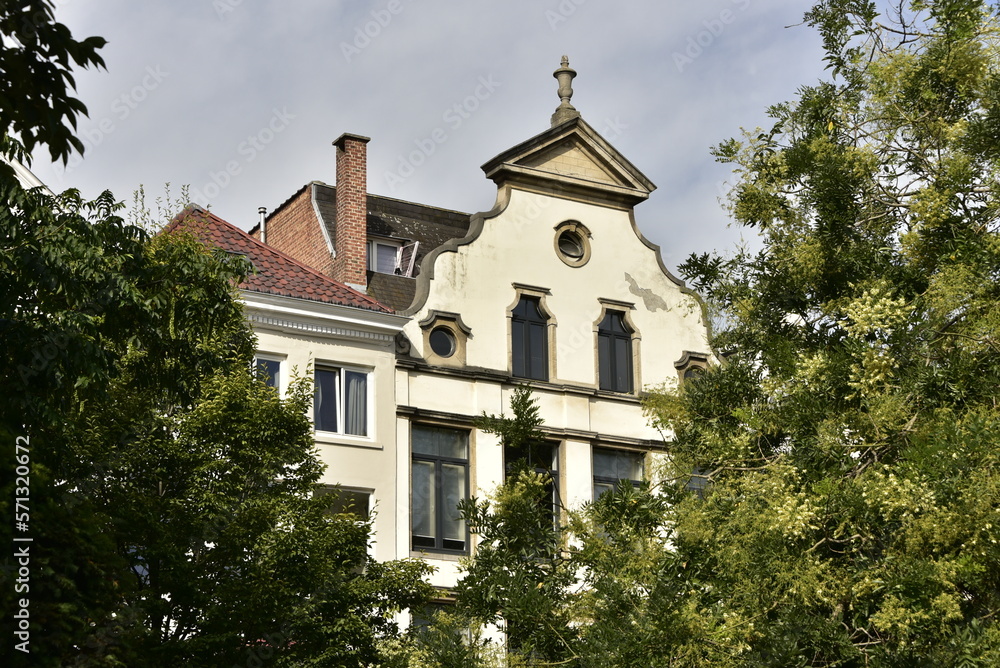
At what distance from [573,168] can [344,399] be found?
8.10 metres

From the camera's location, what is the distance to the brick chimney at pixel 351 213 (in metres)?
30.4

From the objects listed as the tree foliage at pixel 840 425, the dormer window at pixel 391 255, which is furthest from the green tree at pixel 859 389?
the dormer window at pixel 391 255

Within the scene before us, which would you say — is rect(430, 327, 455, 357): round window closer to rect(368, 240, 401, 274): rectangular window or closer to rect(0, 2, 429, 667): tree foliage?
rect(368, 240, 401, 274): rectangular window

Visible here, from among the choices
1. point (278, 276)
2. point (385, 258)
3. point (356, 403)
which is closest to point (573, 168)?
point (385, 258)

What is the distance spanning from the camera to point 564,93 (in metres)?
33.3

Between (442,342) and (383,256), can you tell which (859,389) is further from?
(383,256)

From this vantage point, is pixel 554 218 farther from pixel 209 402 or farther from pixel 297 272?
pixel 209 402

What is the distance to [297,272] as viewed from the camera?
2872cm

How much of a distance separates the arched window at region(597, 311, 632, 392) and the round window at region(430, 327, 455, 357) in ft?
11.3

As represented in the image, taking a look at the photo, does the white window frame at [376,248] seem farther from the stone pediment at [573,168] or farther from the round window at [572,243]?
the round window at [572,243]

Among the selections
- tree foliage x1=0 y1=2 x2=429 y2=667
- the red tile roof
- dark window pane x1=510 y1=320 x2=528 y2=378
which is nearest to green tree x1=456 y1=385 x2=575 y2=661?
tree foliage x1=0 y1=2 x2=429 y2=667

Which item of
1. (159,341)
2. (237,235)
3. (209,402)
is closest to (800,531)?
(159,341)

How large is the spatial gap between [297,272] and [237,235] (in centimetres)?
142

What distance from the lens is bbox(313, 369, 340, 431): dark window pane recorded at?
2730cm
